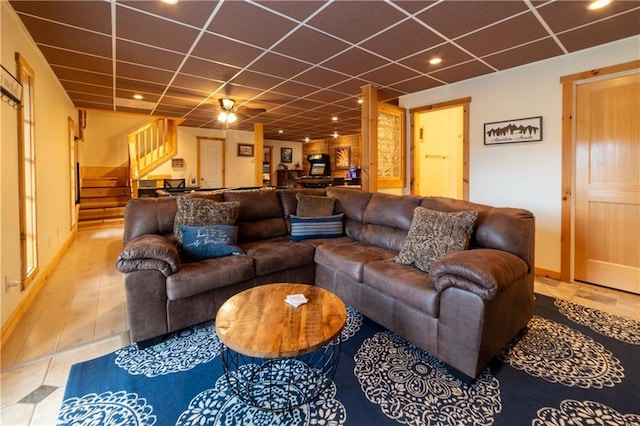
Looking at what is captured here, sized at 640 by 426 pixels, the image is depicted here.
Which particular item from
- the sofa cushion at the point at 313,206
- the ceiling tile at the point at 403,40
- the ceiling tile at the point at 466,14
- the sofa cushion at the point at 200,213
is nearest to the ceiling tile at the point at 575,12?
the ceiling tile at the point at 466,14

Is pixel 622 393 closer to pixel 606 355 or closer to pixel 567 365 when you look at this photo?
pixel 567 365

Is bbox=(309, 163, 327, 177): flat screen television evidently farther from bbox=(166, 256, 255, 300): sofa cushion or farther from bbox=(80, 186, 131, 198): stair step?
bbox=(166, 256, 255, 300): sofa cushion

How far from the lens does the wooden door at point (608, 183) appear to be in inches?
117

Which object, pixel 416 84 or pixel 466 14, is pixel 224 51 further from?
pixel 416 84

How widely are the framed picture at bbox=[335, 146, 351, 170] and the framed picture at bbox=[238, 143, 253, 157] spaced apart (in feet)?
9.06

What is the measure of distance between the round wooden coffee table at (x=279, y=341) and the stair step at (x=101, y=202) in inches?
272

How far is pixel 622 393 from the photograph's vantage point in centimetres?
163

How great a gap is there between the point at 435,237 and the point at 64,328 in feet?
9.40

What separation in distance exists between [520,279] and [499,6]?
1998mm

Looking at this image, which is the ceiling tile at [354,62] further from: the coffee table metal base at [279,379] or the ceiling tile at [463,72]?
the coffee table metal base at [279,379]

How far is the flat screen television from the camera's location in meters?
9.93

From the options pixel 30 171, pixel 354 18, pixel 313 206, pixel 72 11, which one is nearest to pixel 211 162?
pixel 30 171

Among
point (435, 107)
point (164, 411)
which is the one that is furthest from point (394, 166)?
point (164, 411)

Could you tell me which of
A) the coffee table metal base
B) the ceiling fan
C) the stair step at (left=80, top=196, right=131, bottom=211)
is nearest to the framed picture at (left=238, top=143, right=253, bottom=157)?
the stair step at (left=80, top=196, right=131, bottom=211)
